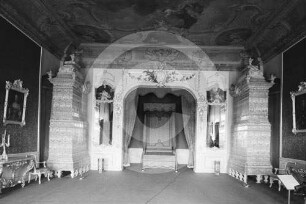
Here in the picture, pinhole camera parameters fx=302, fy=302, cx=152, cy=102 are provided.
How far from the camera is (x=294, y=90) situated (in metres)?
8.73

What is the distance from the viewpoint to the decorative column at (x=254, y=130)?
31.3 ft

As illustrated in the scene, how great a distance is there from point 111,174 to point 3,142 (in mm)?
4555

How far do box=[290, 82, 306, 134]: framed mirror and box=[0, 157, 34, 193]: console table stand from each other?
7.32 m

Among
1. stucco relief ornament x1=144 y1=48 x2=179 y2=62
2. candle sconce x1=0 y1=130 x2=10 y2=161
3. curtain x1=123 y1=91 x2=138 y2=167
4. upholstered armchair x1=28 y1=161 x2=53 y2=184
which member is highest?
stucco relief ornament x1=144 y1=48 x2=179 y2=62

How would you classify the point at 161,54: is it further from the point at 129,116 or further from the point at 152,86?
the point at 129,116

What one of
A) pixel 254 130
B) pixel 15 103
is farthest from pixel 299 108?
pixel 15 103

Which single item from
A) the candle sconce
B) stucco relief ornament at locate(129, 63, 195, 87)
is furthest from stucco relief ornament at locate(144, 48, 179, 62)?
the candle sconce

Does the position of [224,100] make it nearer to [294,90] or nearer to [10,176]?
[294,90]

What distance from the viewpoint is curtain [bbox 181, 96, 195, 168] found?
13.1 metres

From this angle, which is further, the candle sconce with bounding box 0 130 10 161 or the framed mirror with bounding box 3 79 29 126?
the framed mirror with bounding box 3 79 29 126

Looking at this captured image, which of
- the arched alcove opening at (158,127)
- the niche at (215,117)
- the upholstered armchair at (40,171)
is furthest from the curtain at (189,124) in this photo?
the upholstered armchair at (40,171)

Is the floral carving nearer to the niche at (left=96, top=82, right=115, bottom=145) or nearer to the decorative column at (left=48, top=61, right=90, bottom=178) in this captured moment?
the niche at (left=96, top=82, right=115, bottom=145)

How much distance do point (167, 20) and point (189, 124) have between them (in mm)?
5279

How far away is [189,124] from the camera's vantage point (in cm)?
1320
